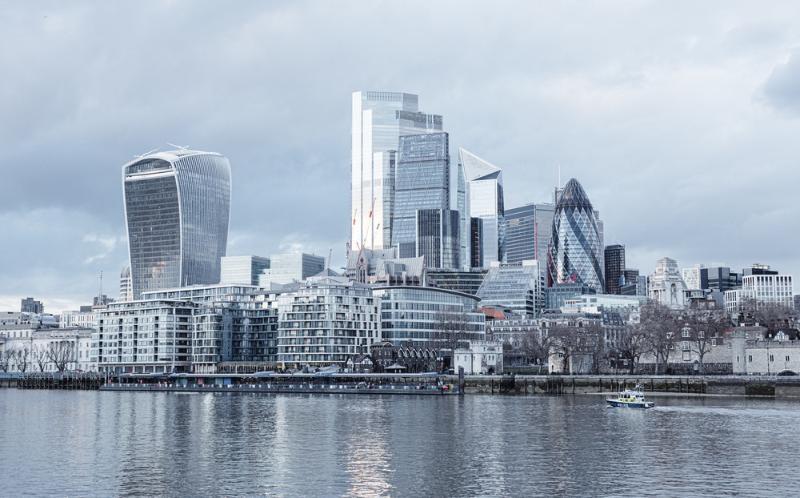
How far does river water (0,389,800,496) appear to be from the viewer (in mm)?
62938

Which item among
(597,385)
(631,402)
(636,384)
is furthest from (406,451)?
(597,385)

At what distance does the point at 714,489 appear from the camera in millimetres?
61312

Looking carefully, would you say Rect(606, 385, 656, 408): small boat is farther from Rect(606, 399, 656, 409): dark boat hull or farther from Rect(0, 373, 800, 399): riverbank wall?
Rect(0, 373, 800, 399): riverbank wall

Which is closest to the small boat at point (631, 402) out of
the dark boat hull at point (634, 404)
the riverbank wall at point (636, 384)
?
the dark boat hull at point (634, 404)

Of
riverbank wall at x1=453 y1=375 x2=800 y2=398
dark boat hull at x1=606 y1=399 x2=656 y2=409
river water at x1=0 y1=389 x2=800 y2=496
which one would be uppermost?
riverbank wall at x1=453 y1=375 x2=800 y2=398

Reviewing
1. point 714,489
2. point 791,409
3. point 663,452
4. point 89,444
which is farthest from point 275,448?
point 791,409

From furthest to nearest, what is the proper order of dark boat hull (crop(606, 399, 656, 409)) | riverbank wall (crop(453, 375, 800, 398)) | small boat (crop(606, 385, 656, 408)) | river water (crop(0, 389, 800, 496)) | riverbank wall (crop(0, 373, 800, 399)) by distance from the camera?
1. riverbank wall (crop(0, 373, 800, 399))
2. riverbank wall (crop(453, 375, 800, 398))
3. small boat (crop(606, 385, 656, 408))
4. dark boat hull (crop(606, 399, 656, 409))
5. river water (crop(0, 389, 800, 496))

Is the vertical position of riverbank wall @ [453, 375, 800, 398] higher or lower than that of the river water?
higher

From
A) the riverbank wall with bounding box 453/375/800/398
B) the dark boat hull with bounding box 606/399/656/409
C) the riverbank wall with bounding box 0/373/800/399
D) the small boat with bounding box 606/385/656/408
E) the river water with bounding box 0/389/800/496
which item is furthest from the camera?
the riverbank wall with bounding box 0/373/800/399

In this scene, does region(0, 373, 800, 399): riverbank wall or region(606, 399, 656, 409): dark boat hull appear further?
region(0, 373, 800, 399): riverbank wall

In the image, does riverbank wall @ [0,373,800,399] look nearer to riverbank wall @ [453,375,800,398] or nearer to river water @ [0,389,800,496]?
riverbank wall @ [453,375,800,398]

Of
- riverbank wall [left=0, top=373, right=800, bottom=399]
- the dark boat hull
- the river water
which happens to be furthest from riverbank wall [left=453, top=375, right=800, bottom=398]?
the dark boat hull

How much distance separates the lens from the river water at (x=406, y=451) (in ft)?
206

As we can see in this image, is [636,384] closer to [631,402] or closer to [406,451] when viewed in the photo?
[631,402]
